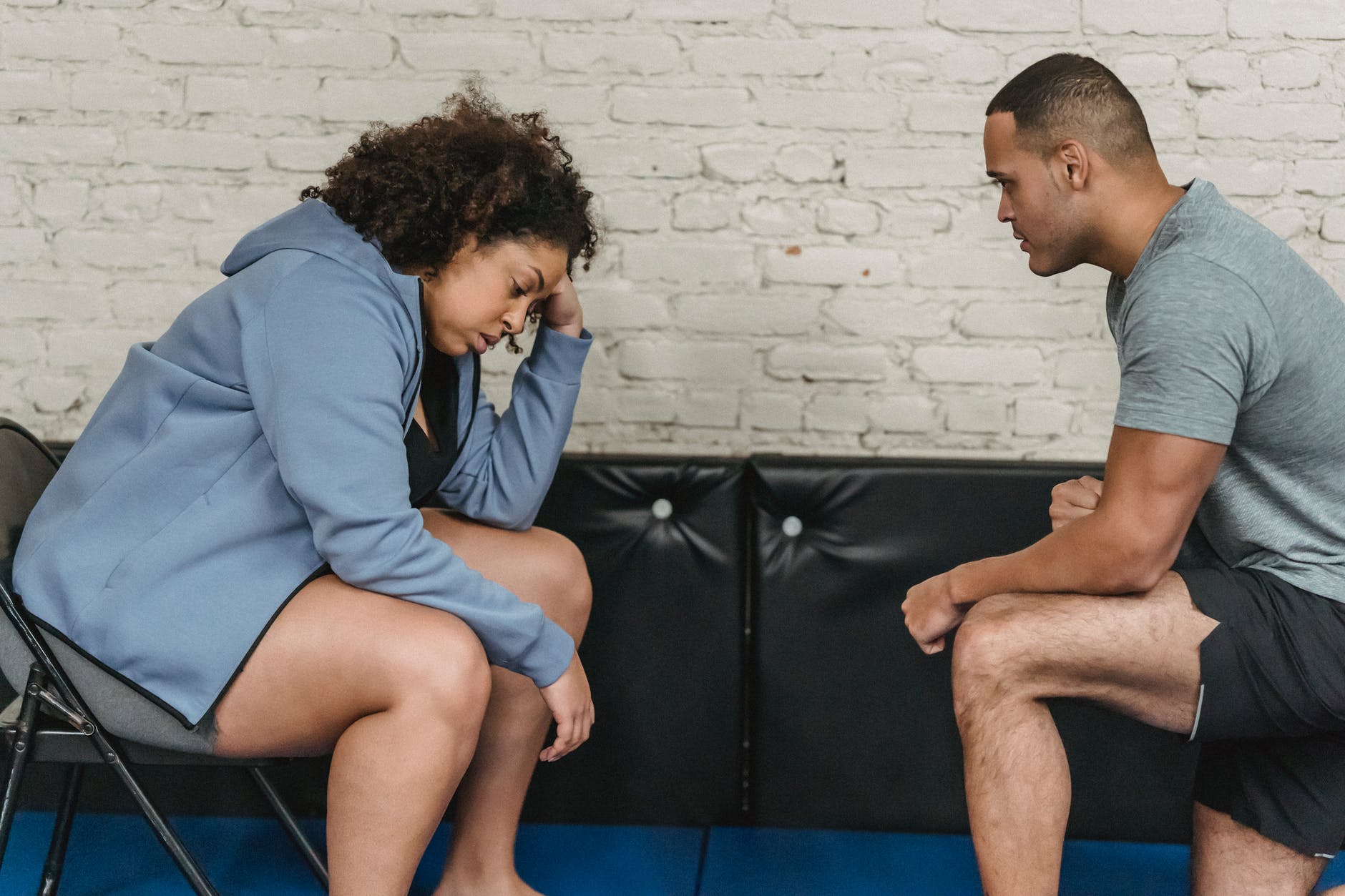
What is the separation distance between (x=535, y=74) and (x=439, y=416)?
72cm

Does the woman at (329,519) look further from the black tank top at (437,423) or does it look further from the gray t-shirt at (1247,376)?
the gray t-shirt at (1247,376)

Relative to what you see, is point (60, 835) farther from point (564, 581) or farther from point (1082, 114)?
point (1082, 114)

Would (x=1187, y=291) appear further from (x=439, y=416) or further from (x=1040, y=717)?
(x=439, y=416)

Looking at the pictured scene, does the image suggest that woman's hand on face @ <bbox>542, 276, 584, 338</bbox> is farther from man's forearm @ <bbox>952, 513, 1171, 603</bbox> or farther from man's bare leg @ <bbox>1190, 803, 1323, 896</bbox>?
man's bare leg @ <bbox>1190, 803, 1323, 896</bbox>

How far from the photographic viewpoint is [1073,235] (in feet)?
5.35

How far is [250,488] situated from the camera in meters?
1.54

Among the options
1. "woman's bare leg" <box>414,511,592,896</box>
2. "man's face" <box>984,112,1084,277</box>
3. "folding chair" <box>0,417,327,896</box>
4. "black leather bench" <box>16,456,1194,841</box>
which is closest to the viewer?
"folding chair" <box>0,417,327,896</box>

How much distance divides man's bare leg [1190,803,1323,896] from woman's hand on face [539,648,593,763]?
914mm

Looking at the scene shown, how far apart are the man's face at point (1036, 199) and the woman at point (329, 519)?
1.91ft

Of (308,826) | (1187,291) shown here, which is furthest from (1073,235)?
(308,826)

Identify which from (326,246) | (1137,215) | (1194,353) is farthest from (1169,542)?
(326,246)

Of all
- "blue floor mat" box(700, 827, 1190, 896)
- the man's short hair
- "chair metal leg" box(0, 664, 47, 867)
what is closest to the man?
the man's short hair

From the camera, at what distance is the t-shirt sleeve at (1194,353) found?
4.56 ft

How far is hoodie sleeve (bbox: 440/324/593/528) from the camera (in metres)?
1.88
